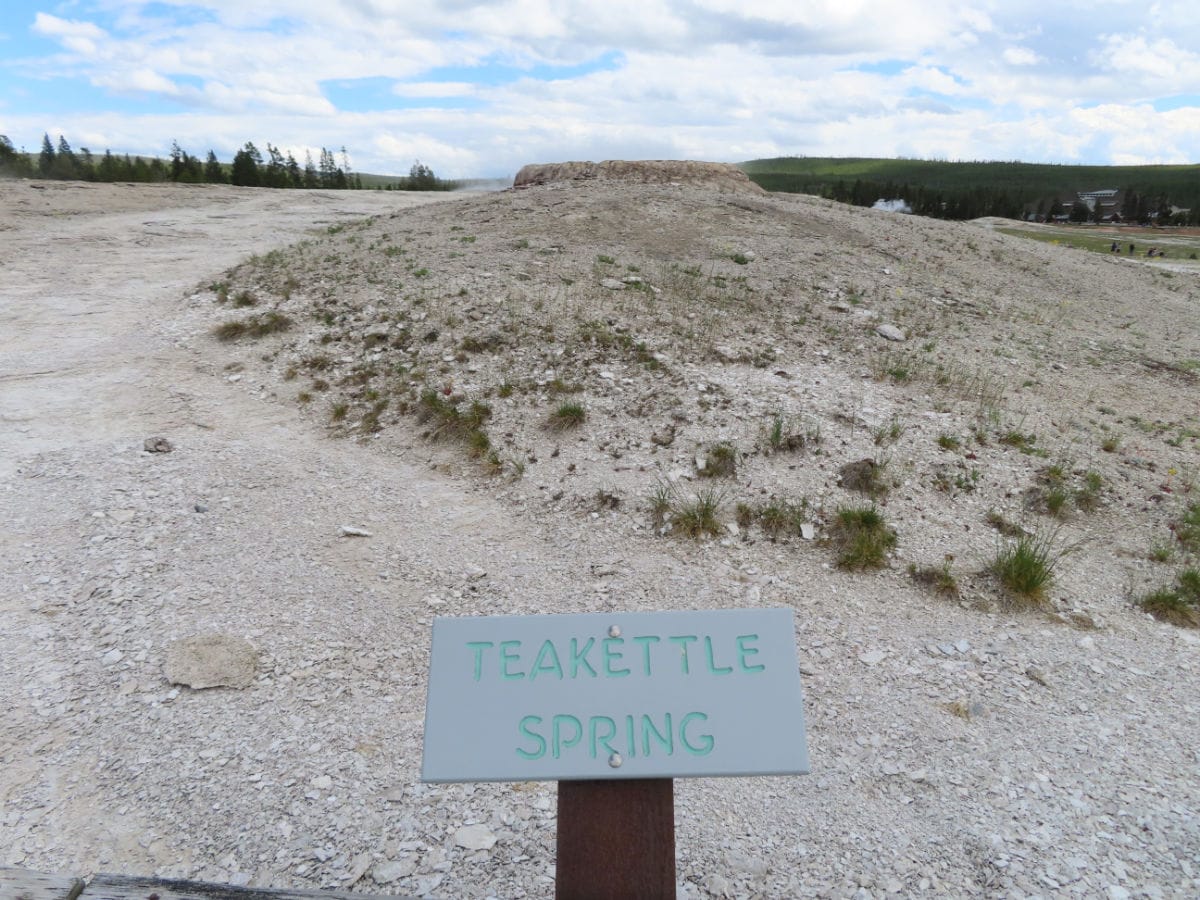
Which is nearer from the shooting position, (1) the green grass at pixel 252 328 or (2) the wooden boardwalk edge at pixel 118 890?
(2) the wooden boardwalk edge at pixel 118 890

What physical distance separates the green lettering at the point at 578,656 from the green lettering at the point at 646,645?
0.57ft

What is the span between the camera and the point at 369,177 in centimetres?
15612

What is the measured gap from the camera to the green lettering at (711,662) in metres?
2.67

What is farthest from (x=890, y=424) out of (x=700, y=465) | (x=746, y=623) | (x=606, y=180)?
(x=606, y=180)

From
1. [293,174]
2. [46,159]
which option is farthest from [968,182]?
[46,159]

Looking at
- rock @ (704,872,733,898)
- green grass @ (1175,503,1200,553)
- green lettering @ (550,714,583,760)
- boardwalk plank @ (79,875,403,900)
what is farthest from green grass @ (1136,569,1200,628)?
boardwalk plank @ (79,875,403,900)

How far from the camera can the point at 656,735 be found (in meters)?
2.56

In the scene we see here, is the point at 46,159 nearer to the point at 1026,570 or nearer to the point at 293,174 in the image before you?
the point at 293,174

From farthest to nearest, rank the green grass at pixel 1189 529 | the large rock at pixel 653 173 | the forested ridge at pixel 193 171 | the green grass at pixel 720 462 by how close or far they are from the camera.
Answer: the forested ridge at pixel 193 171
the large rock at pixel 653 173
the green grass at pixel 720 462
the green grass at pixel 1189 529

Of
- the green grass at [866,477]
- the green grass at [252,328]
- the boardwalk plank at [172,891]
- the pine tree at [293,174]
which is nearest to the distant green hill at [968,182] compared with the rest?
the pine tree at [293,174]

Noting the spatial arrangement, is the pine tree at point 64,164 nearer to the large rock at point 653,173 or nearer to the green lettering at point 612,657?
the large rock at point 653,173

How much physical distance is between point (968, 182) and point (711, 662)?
484 ft

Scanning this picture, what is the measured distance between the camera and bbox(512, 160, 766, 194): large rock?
19719mm

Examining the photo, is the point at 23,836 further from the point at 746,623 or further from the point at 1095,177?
the point at 1095,177
